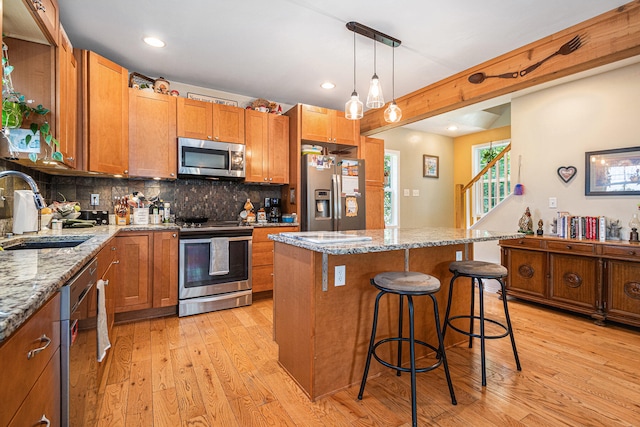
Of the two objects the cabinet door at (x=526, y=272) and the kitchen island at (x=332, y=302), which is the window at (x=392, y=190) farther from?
the kitchen island at (x=332, y=302)

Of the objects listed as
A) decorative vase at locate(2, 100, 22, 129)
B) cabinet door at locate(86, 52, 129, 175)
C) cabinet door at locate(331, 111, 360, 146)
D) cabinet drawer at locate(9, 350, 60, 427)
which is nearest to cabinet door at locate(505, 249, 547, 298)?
cabinet door at locate(331, 111, 360, 146)

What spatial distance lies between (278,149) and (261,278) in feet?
5.32

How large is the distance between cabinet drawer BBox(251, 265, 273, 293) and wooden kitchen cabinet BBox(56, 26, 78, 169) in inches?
75.9

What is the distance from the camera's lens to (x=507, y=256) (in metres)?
3.63

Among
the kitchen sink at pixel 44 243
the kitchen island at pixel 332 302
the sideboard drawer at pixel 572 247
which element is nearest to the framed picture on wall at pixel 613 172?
the sideboard drawer at pixel 572 247

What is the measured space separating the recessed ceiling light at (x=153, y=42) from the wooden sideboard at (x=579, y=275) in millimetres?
4061

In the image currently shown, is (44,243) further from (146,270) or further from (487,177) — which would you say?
(487,177)

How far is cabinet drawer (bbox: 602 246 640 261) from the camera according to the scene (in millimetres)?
2736

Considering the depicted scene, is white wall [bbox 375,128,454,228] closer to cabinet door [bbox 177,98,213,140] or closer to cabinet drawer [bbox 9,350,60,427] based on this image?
cabinet door [bbox 177,98,213,140]

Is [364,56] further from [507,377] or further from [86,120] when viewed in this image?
[507,377]

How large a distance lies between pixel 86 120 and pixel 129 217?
3.27ft

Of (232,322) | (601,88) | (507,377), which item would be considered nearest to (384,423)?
(507,377)

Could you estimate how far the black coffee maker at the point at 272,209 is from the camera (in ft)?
13.7

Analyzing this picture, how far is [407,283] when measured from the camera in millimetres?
1676
